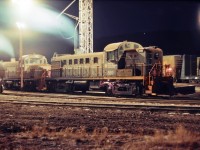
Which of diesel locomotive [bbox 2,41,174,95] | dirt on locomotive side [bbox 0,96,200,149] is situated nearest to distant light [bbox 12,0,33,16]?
diesel locomotive [bbox 2,41,174,95]

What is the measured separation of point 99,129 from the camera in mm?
9547

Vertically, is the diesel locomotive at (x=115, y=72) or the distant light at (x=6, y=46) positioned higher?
the distant light at (x=6, y=46)

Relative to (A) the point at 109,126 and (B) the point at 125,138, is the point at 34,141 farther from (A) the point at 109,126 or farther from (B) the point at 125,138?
(A) the point at 109,126

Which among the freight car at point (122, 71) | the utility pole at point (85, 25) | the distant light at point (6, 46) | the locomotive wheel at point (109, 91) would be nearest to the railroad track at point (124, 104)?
the freight car at point (122, 71)

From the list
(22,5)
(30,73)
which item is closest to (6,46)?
(30,73)

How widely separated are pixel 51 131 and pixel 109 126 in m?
1.90

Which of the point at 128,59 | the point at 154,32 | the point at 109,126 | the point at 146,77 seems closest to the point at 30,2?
the point at 128,59

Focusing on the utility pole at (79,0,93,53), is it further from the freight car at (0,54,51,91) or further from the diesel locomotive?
the diesel locomotive

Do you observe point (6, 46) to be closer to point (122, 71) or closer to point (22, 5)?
point (22, 5)

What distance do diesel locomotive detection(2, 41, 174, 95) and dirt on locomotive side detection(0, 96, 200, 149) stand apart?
305 inches

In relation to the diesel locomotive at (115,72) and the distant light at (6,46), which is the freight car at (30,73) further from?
the distant light at (6,46)

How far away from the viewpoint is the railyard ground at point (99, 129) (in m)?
7.41

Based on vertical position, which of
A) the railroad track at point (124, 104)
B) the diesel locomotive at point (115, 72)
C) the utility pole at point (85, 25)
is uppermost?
the utility pole at point (85, 25)

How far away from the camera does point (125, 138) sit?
8.22 meters
